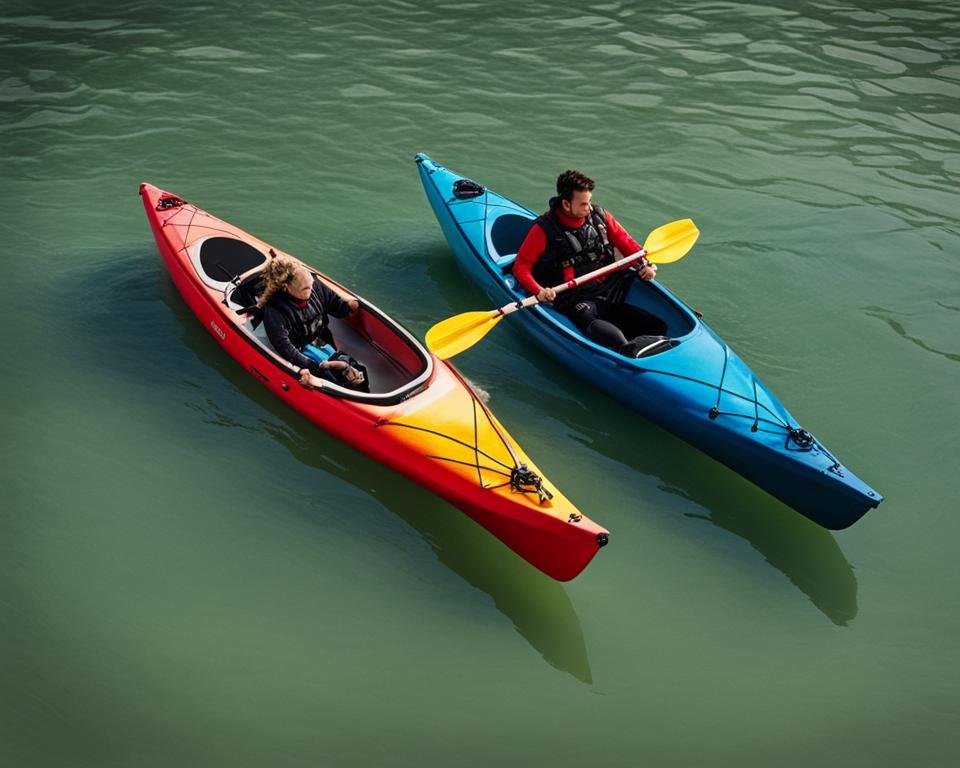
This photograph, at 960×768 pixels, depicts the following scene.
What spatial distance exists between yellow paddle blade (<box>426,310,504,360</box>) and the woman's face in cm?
85

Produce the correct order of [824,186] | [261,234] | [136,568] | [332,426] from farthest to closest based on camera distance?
[824,186]
[261,234]
[332,426]
[136,568]

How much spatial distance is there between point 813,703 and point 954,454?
7.77ft

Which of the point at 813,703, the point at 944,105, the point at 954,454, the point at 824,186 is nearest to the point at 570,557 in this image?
the point at 813,703

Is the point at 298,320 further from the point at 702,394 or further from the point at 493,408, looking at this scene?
the point at 702,394

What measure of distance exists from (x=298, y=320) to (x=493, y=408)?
57.4 inches

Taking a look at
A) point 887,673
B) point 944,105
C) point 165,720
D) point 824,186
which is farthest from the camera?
point 944,105

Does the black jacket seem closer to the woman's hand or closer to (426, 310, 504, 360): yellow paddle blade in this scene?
the woman's hand

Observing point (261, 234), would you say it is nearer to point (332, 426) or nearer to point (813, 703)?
point (332, 426)

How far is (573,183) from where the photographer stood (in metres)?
6.81

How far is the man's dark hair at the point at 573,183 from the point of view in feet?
22.3

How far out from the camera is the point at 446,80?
1093 centimetres

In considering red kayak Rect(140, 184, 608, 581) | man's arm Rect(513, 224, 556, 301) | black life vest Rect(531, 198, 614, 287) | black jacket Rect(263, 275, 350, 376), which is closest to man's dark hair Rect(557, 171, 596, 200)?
black life vest Rect(531, 198, 614, 287)

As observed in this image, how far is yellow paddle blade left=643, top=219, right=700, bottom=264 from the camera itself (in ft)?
24.6

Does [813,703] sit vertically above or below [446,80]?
below
